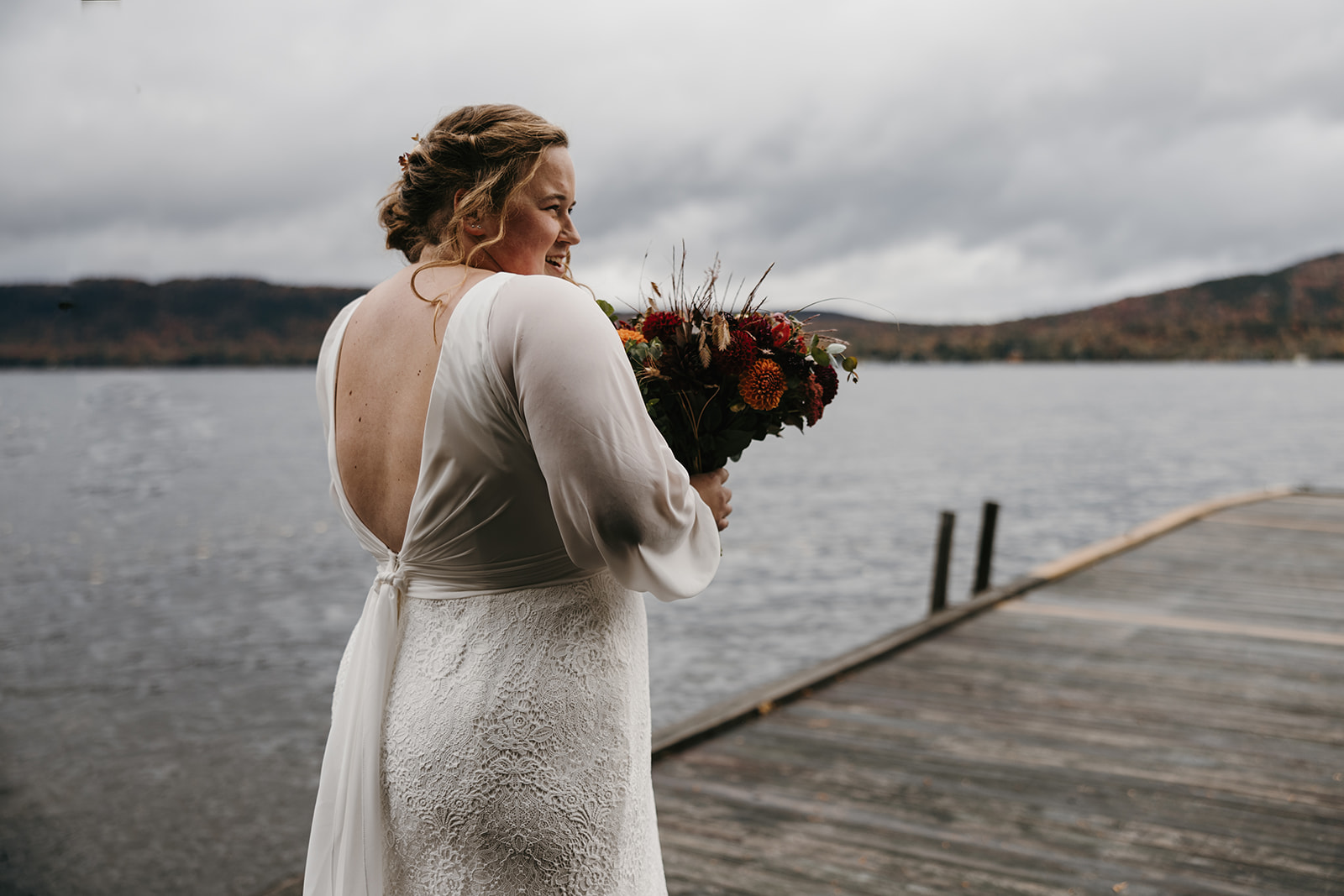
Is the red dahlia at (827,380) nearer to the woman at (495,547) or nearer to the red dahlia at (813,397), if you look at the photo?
the red dahlia at (813,397)

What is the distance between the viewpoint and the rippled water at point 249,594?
970cm

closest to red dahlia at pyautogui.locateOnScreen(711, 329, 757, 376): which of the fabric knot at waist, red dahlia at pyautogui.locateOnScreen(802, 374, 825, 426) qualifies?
red dahlia at pyautogui.locateOnScreen(802, 374, 825, 426)

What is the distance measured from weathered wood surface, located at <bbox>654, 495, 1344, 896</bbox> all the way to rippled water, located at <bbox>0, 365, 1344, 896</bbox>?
4.34m

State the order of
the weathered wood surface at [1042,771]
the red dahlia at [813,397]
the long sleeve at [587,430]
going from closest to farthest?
1. the long sleeve at [587,430]
2. the red dahlia at [813,397]
3. the weathered wood surface at [1042,771]

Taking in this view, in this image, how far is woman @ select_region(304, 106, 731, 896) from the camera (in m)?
1.63

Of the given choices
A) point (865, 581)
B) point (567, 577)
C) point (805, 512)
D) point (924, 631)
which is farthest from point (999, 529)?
point (567, 577)

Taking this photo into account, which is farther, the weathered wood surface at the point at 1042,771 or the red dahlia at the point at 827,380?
the weathered wood surface at the point at 1042,771

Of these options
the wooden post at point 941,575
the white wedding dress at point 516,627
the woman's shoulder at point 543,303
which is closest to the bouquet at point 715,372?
the white wedding dress at point 516,627

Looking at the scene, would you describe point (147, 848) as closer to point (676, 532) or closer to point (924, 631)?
point (924, 631)

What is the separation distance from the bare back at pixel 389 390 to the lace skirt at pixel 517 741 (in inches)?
Answer: 7.6

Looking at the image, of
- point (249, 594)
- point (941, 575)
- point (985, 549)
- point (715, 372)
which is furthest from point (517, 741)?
point (249, 594)

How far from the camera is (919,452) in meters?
53.8

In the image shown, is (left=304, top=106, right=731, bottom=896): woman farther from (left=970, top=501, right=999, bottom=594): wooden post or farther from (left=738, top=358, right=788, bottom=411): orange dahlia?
(left=970, top=501, right=999, bottom=594): wooden post

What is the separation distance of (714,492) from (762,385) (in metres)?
0.21
